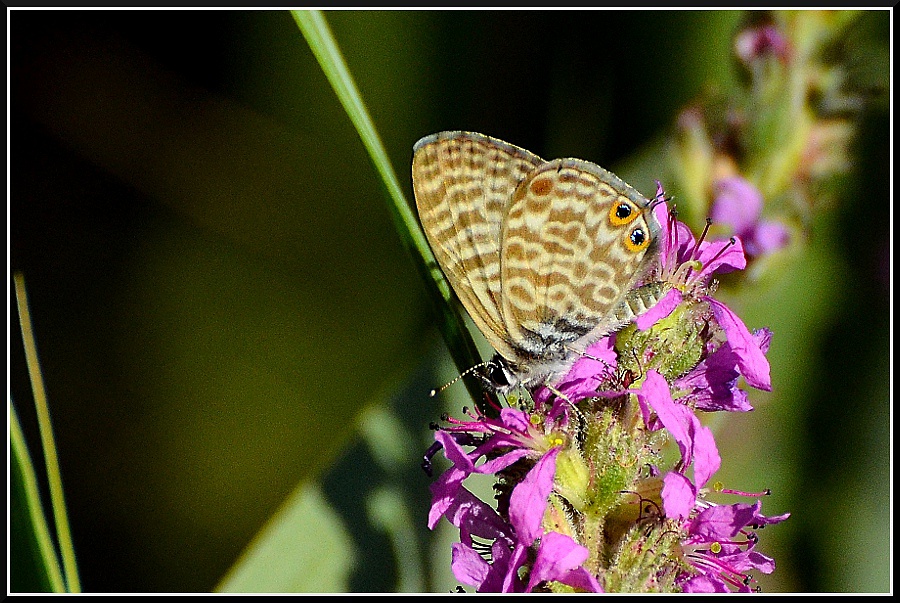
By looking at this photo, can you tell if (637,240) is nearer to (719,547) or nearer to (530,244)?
(530,244)

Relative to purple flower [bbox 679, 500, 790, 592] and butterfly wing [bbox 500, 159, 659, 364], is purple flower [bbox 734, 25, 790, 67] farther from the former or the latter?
purple flower [bbox 679, 500, 790, 592]

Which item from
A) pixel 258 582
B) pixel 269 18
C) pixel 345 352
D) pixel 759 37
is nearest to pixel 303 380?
pixel 345 352

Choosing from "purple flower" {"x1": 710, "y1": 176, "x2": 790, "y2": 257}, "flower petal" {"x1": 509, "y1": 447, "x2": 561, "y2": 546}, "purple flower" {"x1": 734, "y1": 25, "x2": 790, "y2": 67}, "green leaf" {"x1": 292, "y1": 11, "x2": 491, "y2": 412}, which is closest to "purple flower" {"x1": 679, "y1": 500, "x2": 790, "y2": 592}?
"flower petal" {"x1": 509, "y1": 447, "x2": 561, "y2": 546}

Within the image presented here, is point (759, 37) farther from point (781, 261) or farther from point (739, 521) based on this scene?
point (739, 521)

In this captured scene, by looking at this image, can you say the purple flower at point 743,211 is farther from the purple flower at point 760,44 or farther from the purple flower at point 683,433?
the purple flower at point 683,433

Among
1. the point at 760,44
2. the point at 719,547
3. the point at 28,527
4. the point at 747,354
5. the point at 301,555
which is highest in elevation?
the point at 760,44

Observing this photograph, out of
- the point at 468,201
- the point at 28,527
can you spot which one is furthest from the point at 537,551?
the point at 28,527
